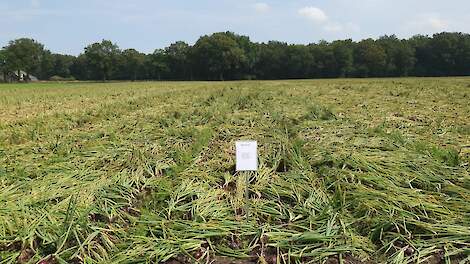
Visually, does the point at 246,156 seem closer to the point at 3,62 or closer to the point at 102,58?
the point at 102,58

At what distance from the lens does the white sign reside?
5.11 meters

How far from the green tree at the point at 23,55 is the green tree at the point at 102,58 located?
553 inches

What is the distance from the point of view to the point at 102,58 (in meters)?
117

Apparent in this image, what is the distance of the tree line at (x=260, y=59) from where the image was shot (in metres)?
97.4

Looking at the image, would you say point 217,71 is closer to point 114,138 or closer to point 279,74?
point 279,74

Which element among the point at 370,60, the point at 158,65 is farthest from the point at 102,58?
the point at 370,60

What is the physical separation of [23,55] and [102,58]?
65.1ft

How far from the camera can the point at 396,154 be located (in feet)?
25.6

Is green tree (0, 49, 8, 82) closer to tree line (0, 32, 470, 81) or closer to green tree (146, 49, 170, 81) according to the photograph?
tree line (0, 32, 470, 81)

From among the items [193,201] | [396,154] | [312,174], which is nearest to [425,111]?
[396,154]

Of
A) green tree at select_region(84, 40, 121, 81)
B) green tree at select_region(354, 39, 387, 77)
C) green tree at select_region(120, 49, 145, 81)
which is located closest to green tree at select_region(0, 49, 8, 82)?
green tree at select_region(84, 40, 121, 81)

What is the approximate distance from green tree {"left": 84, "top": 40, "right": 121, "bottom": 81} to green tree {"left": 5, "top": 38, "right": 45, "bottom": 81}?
14039 mm

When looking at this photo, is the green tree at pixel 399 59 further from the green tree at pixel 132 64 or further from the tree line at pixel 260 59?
the green tree at pixel 132 64

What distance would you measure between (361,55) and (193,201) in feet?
331
